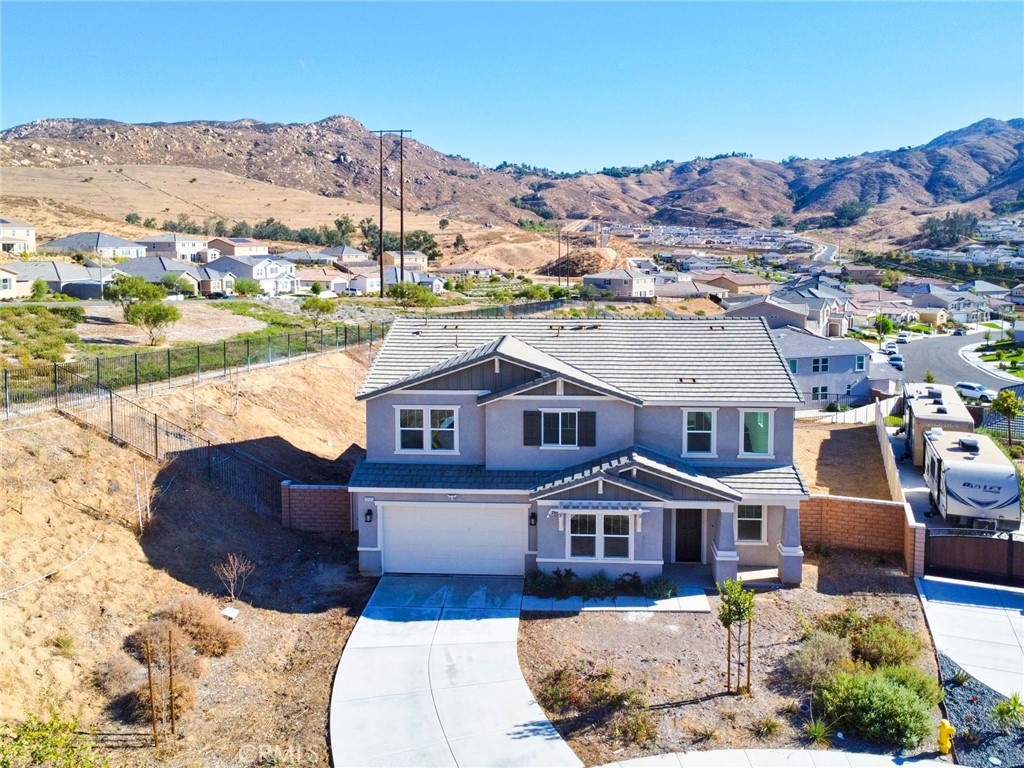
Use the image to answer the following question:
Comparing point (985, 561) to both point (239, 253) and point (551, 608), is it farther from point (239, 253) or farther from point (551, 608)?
point (239, 253)

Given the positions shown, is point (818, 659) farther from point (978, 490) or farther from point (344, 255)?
point (344, 255)

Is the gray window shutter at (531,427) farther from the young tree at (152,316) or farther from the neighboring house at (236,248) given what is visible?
the neighboring house at (236,248)

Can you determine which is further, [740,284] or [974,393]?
[740,284]

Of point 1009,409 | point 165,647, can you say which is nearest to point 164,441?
point 165,647

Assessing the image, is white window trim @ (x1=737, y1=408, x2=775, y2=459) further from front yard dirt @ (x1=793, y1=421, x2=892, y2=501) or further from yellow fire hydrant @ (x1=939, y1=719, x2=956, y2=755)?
yellow fire hydrant @ (x1=939, y1=719, x2=956, y2=755)

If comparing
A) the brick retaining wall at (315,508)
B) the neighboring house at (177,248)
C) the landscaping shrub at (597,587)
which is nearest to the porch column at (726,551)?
the landscaping shrub at (597,587)

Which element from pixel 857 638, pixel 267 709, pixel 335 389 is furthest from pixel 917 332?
pixel 267 709
